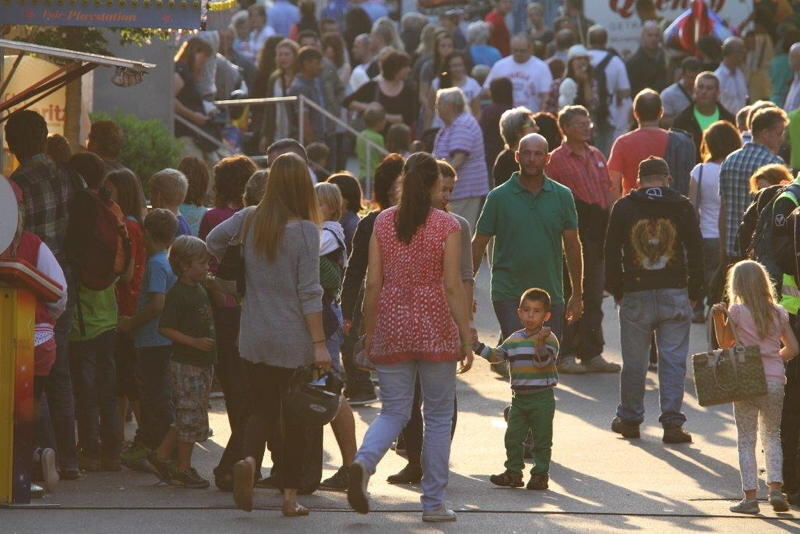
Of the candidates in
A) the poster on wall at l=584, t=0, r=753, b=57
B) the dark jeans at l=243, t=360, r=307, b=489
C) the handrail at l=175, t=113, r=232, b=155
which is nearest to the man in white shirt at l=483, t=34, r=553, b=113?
the poster on wall at l=584, t=0, r=753, b=57

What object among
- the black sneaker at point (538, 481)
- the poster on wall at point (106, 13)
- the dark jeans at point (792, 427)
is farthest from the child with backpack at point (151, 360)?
the dark jeans at point (792, 427)

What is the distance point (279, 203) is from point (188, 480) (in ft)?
6.07

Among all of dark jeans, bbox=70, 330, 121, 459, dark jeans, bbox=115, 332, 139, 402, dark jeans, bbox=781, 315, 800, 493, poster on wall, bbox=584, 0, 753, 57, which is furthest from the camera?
poster on wall, bbox=584, 0, 753, 57

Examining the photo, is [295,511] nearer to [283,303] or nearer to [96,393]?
[283,303]

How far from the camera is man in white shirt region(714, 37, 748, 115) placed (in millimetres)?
22219

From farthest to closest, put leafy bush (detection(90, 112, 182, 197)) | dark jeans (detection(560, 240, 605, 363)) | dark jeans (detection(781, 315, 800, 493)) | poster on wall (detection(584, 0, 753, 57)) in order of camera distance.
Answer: poster on wall (detection(584, 0, 753, 57)) < leafy bush (detection(90, 112, 182, 197)) < dark jeans (detection(560, 240, 605, 363)) < dark jeans (detection(781, 315, 800, 493))

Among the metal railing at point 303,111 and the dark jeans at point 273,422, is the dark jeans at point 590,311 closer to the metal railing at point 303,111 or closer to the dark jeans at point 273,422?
the dark jeans at point 273,422

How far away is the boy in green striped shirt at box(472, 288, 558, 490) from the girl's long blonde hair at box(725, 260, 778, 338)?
1.14 metres

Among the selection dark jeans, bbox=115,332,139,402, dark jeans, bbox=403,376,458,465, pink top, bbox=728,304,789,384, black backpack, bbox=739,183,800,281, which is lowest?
dark jeans, bbox=403,376,458,465

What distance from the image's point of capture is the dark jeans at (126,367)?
11.6 metres

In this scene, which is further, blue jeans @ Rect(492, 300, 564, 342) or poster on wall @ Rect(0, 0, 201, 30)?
blue jeans @ Rect(492, 300, 564, 342)

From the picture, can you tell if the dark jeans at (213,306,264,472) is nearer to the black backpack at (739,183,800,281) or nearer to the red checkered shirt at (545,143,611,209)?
the black backpack at (739,183,800,281)

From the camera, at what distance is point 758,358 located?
389 inches

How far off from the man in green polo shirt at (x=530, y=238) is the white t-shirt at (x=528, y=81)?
36.0 ft
